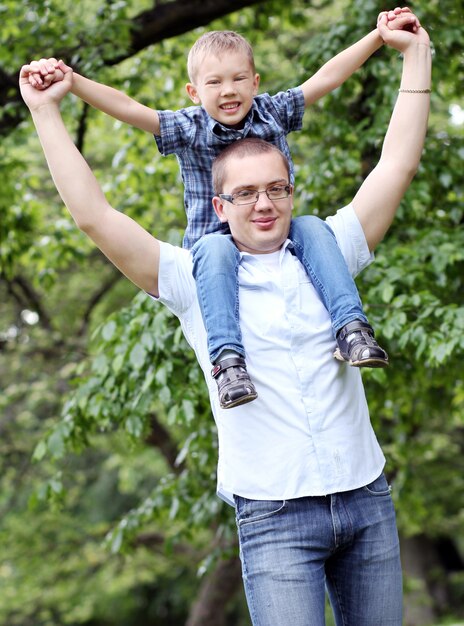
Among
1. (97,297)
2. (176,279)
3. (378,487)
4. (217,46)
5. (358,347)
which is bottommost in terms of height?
(378,487)

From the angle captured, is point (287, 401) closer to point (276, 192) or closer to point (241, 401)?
point (241, 401)

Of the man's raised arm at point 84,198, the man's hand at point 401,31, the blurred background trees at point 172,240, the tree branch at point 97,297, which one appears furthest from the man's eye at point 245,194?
the tree branch at point 97,297

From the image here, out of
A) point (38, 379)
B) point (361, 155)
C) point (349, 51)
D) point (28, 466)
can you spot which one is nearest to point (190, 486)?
point (361, 155)

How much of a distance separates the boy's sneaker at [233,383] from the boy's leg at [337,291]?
23cm

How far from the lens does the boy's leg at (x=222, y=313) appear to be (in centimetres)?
178

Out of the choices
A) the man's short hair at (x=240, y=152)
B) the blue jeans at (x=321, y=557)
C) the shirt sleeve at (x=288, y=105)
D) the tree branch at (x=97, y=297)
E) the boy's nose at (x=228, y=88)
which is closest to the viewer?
the blue jeans at (x=321, y=557)

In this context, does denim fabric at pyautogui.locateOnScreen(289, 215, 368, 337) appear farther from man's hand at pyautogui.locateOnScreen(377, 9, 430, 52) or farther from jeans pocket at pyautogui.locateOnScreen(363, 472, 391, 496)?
man's hand at pyautogui.locateOnScreen(377, 9, 430, 52)

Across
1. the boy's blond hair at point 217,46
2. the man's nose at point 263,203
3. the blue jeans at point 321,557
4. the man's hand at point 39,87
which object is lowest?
the blue jeans at point 321,557

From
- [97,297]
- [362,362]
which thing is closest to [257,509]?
[362,362]

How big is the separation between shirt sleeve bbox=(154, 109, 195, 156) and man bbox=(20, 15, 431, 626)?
487 mm

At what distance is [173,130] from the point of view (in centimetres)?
245

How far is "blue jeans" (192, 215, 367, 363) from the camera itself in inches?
73.2

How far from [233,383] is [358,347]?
0.29 meters

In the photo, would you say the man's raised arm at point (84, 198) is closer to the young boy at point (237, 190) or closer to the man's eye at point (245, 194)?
the young boy at point (237, 190)
